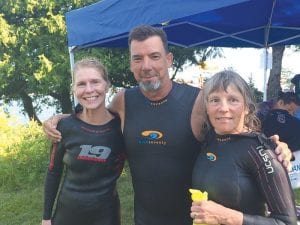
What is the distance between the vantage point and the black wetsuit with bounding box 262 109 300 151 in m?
4.99

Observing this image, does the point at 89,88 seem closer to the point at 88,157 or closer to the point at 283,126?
the point at 88,157

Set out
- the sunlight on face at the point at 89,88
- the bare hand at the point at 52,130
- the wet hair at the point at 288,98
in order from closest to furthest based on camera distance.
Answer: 1. the sunlight on face at the point at 89,88
2. the bare hand at the point at 52,130
3. the wet hair at the point at 288,98

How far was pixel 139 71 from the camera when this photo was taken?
7.73 ft

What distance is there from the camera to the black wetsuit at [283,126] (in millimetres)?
4992

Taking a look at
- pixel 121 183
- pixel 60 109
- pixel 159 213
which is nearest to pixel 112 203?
pixel 159 213

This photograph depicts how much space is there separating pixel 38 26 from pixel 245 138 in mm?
16556

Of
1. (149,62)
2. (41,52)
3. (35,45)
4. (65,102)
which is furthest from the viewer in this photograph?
(65,102)

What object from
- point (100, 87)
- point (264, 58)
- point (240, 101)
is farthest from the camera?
point (264, 58)

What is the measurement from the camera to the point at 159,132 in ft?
7.68

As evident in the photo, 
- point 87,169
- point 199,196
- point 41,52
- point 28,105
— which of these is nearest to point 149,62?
point 87,169

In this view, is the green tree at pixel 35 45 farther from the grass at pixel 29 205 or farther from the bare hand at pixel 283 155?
the bare hand at pixel 283 155

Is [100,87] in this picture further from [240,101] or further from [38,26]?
[38,26]

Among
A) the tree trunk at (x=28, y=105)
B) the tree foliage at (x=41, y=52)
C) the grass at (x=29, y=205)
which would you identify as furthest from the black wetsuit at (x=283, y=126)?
→ the tree trunk at (x=28, y=105)

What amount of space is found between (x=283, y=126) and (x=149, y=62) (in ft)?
10.3
